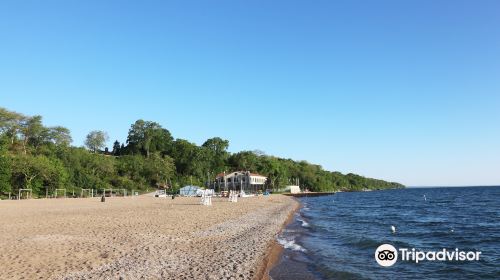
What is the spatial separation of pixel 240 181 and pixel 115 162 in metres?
46.0

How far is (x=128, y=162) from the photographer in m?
115

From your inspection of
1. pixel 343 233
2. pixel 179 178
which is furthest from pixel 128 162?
pixel 343 233

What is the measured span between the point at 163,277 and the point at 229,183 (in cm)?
13134

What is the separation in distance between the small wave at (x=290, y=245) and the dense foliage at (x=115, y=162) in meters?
63.5

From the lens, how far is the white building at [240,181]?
139m

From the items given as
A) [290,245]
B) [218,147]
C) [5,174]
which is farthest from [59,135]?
[290,245]

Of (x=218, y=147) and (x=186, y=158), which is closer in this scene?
(x=186, y=158)

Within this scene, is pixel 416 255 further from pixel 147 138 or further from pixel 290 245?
pixel 147 138

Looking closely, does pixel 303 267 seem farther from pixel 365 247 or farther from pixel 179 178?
pixel 179 178

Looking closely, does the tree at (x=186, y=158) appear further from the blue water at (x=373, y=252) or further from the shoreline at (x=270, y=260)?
the shoreline at (x=270, y=260)

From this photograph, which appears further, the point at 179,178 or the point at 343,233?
the point at 179,178

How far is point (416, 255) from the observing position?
20.5m

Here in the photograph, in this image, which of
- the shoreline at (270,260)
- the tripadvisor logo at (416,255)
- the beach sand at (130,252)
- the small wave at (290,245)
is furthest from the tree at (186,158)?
the tripadvisor logo at (416,255)

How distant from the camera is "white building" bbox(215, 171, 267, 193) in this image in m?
139
